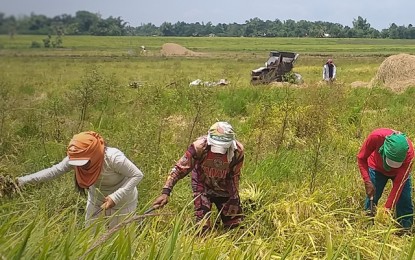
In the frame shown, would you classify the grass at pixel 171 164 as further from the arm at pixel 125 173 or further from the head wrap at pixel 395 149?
the head wrap at pixel 395 149

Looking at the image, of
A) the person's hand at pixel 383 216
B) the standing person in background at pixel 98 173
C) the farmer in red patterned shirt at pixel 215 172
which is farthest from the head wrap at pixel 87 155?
the person's hand at pixel 383 216

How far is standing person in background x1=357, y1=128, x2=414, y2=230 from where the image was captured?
404 cm

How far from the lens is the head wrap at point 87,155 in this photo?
11.1 feet

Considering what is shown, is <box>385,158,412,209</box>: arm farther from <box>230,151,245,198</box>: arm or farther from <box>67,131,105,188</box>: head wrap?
<box>67,131,105,188</box>: head wrap

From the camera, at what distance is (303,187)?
4984mm

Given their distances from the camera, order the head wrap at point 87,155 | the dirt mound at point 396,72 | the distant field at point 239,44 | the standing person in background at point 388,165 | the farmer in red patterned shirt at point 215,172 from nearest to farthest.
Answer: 1. the distant field at point 239,44
2. the head wrap at point 87,155
3. the farmer in red patterned shirt at point 215,172
4. the standing person in background at point 388,165
5. the dirt mound at point 396,72

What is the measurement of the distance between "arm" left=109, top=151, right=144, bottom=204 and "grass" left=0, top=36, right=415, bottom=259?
0.32 m

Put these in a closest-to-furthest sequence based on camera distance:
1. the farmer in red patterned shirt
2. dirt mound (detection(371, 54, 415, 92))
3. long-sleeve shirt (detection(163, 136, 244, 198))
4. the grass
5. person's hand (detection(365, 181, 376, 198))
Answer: the grass
the farmer in red patterned shirt
long-sleeve shirt (detection(163, 136, 244, 198))
person's hand (detection(365, 181, 376, 198))
dirt mound (detection(371, 54, 415, 92))

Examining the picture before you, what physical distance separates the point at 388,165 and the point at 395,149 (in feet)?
0.82

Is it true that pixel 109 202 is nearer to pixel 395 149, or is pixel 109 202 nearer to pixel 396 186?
pixel 395 149

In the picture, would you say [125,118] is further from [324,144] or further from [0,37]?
[0,37]

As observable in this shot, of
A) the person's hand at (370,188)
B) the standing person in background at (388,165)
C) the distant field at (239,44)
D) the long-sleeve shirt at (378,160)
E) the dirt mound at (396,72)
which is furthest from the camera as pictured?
the dirt mound at (396,72)

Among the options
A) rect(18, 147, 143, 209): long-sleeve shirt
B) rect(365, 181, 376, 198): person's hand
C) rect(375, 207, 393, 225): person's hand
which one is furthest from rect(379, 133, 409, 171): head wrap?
rect(18, 147, 143, 209): long-sleeve shirt

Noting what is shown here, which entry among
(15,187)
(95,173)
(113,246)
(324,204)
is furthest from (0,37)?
(324,204)
